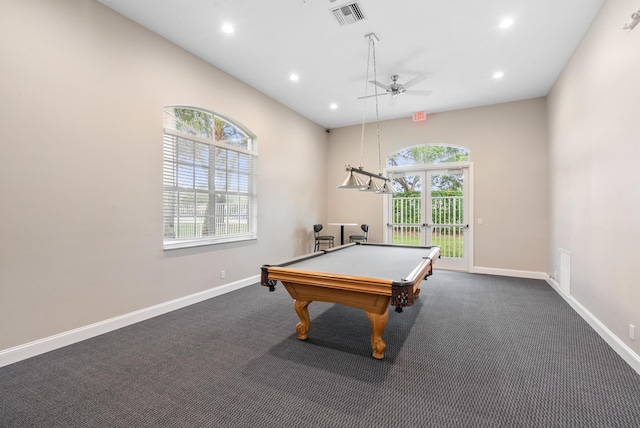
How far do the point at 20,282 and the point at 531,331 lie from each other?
16.1ft

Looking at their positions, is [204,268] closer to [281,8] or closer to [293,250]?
[293,250]

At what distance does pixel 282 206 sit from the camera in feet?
18.9

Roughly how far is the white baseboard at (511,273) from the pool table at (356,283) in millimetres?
3334

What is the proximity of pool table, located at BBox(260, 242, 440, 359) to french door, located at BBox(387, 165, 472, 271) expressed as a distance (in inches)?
130

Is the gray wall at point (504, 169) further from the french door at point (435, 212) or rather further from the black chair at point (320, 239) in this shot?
the black chair at point (320, 239)

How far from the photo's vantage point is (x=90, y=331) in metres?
2.85

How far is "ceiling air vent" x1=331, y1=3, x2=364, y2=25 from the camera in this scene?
2.96m

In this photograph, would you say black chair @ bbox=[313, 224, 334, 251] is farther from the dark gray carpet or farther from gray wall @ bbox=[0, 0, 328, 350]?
the dark gray carpet

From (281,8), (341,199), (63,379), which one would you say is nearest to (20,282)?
(63,379)

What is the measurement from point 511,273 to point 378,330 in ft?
14.7

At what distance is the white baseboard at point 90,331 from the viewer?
7.88 ft

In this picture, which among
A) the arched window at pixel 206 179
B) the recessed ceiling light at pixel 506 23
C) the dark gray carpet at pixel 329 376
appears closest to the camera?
the dark gray carpet at pixel 329 376

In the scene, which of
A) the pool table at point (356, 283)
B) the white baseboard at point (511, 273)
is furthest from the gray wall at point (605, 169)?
the pool table at point (356, 283)

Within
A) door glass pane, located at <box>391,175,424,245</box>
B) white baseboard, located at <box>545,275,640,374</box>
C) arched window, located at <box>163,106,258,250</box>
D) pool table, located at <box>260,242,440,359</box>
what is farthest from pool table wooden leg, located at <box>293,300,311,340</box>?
door glass pane, located at <box>391,175,424,245</box>
